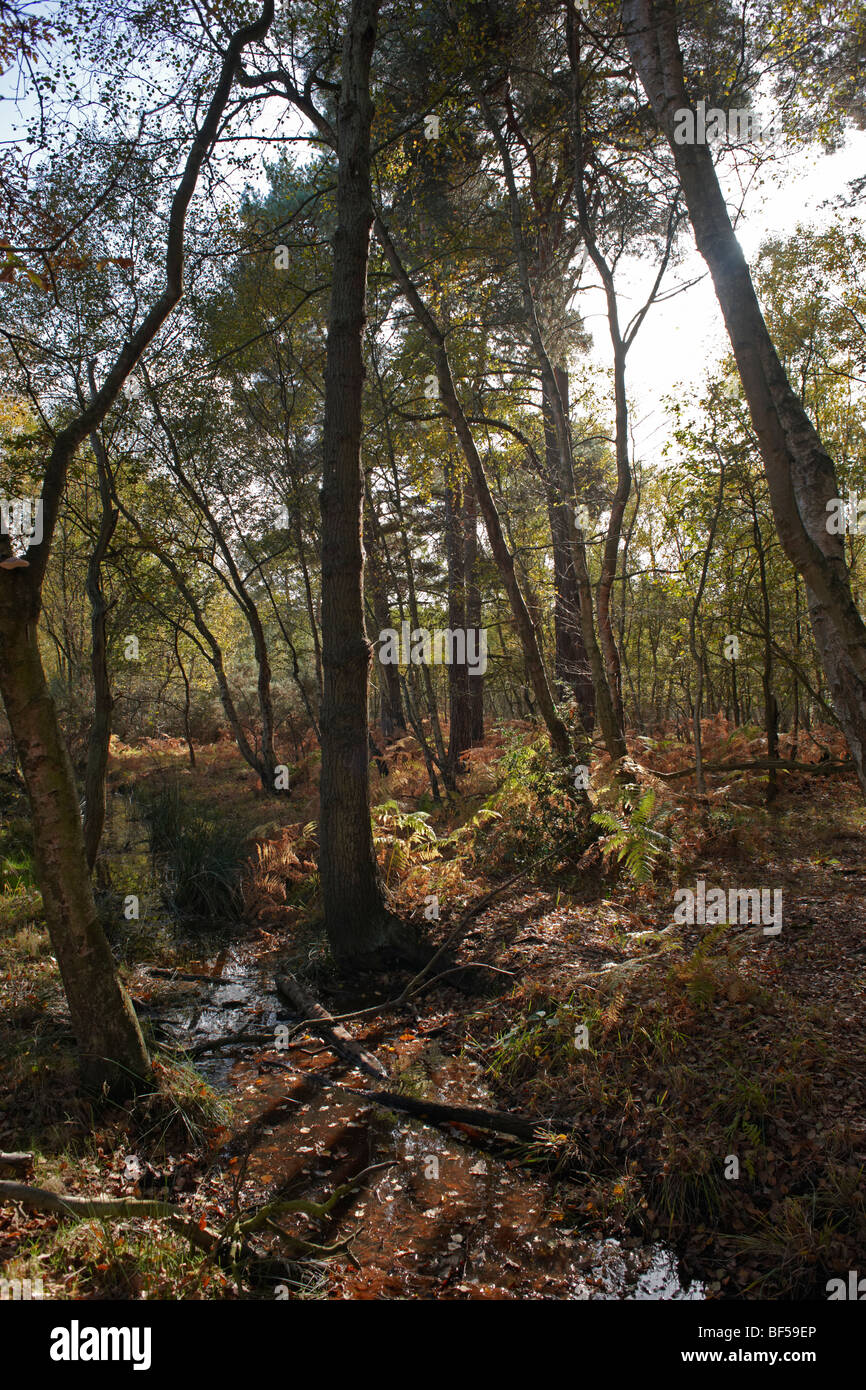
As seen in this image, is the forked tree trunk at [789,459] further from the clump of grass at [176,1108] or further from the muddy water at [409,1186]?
the clump of grass at [176,1108]

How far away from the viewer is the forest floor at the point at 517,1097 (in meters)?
2.84

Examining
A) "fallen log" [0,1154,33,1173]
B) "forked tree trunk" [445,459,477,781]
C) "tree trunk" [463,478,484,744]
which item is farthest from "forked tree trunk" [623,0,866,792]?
"forked tree trunk" [445,459,477,781]

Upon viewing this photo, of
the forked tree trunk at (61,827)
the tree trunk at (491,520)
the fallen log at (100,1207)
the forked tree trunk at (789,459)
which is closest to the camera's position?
the fallen log at (100,1207)

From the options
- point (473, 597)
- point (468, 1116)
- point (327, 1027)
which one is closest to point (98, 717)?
point (327, 1027)

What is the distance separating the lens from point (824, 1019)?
3852 millimetres

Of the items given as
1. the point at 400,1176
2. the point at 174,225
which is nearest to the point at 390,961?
the point at 400,1176

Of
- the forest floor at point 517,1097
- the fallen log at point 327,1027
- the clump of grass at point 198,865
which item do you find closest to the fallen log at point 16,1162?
the forest floor at point 517,1097

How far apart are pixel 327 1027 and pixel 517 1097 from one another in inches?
62.9

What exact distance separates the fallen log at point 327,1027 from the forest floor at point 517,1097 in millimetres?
68

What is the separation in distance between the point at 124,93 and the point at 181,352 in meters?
6.59

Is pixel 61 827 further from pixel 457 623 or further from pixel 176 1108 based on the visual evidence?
pixel 457 623

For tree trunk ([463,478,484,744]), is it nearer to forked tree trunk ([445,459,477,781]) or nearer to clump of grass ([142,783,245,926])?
forked tree trunk ([445,459,477,781])

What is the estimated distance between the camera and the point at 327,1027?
507 centimetres

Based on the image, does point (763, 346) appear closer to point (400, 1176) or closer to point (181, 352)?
point (400, 1176)
